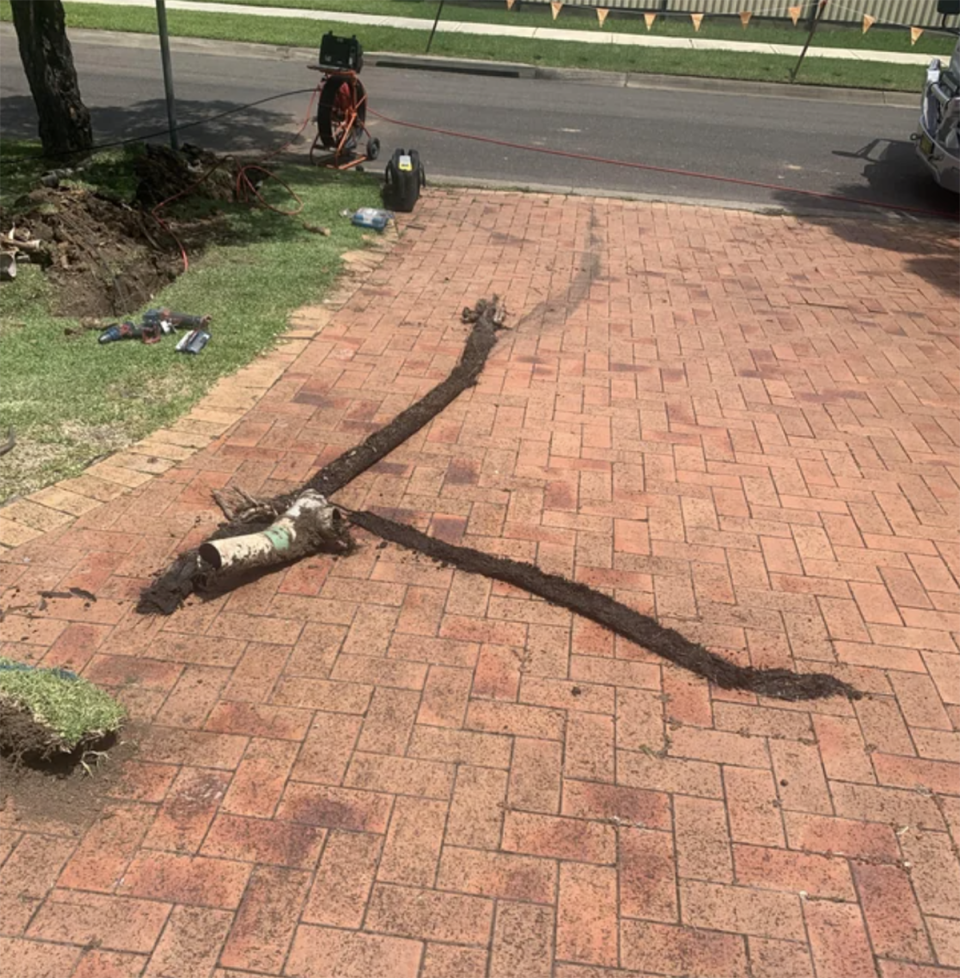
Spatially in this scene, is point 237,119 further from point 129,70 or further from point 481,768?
point 481,768

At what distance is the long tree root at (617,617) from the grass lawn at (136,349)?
67.7 inches

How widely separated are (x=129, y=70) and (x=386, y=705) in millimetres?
16253

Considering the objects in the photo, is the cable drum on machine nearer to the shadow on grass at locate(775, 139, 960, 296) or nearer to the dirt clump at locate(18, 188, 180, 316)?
the dirt clump at locate(18, 188, 180, 316)

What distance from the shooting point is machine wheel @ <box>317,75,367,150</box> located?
10953mm

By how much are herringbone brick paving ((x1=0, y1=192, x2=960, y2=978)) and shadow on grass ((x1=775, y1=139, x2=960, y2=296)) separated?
133 inches

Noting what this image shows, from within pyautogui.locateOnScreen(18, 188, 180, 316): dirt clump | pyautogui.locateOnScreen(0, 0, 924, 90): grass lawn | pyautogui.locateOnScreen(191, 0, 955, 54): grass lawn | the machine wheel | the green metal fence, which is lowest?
pyautogui.locateOnScreen(18, 188, 180, 316): dirt clump

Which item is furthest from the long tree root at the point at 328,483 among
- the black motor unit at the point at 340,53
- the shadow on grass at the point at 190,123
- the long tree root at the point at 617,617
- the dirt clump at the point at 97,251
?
the shadow on grass at the point at 190,123

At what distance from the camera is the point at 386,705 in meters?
3.51

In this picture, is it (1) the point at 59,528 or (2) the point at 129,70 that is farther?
(2) the point at 129,70

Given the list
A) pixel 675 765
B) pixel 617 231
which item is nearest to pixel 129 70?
pixel 617 231

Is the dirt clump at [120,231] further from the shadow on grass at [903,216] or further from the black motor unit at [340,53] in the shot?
the shadow on grass at [903,216]

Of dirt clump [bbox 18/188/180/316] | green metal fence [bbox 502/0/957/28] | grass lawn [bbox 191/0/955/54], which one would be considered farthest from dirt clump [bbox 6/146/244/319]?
green metal fence [bbox 502/0/957/28]

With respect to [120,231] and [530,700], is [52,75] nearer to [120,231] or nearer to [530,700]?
[120,231]

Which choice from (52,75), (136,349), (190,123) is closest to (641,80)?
(190,123)
